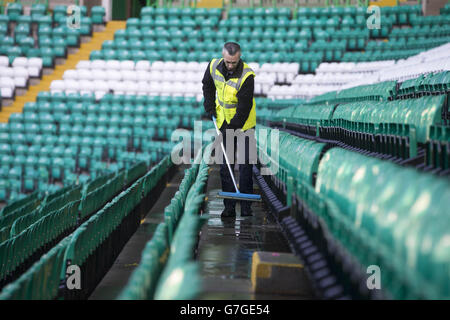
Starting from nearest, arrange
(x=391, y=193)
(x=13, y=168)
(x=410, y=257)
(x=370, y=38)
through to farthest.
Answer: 1. (x=410, y=257)
2. (x=391, y=193)
3. (x=13, y=168)
4. (x=370, y=38)

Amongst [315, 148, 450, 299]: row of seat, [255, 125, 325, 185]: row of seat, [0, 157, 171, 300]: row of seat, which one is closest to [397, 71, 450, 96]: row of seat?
[255, 125, 325, 185]: row of seat

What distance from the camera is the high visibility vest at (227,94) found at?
2691mm

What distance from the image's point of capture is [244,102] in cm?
267

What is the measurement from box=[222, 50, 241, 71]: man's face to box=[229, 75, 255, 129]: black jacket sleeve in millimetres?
89

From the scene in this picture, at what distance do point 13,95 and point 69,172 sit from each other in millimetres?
2595

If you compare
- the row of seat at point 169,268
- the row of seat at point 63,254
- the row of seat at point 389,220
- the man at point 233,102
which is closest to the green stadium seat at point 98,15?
the row of seat at point 63,254

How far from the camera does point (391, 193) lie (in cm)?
115

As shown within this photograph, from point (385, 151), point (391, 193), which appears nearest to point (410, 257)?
point (391, 193)

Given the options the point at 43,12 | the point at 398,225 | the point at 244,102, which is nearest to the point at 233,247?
the point at 244,102

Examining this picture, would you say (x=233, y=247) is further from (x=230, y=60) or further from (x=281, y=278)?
(x=230, y=60)

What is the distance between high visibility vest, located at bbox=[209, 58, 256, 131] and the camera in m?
2.69

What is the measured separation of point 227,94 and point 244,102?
11 cm

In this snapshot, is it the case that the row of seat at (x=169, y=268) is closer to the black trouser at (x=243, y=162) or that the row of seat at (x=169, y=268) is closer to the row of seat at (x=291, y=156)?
the row of seat at (x=291, y=156)
